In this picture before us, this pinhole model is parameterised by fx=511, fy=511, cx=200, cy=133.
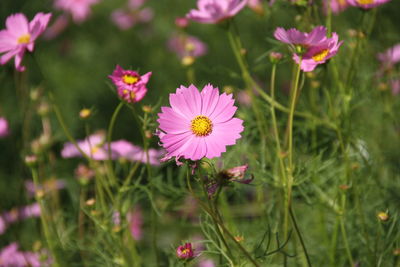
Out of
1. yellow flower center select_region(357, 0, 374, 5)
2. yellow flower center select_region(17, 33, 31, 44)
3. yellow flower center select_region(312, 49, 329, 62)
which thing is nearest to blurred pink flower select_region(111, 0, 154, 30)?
yellow flower center select_region(17, 33, 31, 44)

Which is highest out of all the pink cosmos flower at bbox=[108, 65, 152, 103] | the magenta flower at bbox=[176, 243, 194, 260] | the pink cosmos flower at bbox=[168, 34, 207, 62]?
→ the pink cosmos flower at bbox=[108, 65, 152, 103]

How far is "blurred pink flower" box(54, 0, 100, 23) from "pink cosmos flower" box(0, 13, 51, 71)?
1356 mm

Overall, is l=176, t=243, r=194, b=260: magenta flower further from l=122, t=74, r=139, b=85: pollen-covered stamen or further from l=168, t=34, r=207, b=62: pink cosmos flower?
l=168, t=34, r=207, b=62: pink cosmos flower

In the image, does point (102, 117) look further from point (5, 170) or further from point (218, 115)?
point (218, 115)

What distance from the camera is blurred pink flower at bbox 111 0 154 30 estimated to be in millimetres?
2400

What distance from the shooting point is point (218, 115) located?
69 cm

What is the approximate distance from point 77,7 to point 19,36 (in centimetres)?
142

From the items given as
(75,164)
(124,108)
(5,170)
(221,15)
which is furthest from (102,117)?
(221,15)

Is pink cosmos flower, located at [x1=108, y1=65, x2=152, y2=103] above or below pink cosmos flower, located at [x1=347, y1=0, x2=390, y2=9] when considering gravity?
below

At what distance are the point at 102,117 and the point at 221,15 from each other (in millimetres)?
1109

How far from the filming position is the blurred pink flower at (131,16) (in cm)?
240

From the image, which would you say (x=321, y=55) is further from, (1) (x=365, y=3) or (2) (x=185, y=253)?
(2) (x=185, y=253)

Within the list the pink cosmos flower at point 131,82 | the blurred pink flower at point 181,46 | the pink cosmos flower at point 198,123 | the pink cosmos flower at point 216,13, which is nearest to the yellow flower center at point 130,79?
the pink cosmos flower at point 131,82

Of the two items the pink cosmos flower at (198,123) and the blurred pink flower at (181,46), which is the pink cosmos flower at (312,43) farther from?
the blurred pink flower at (181,46)
